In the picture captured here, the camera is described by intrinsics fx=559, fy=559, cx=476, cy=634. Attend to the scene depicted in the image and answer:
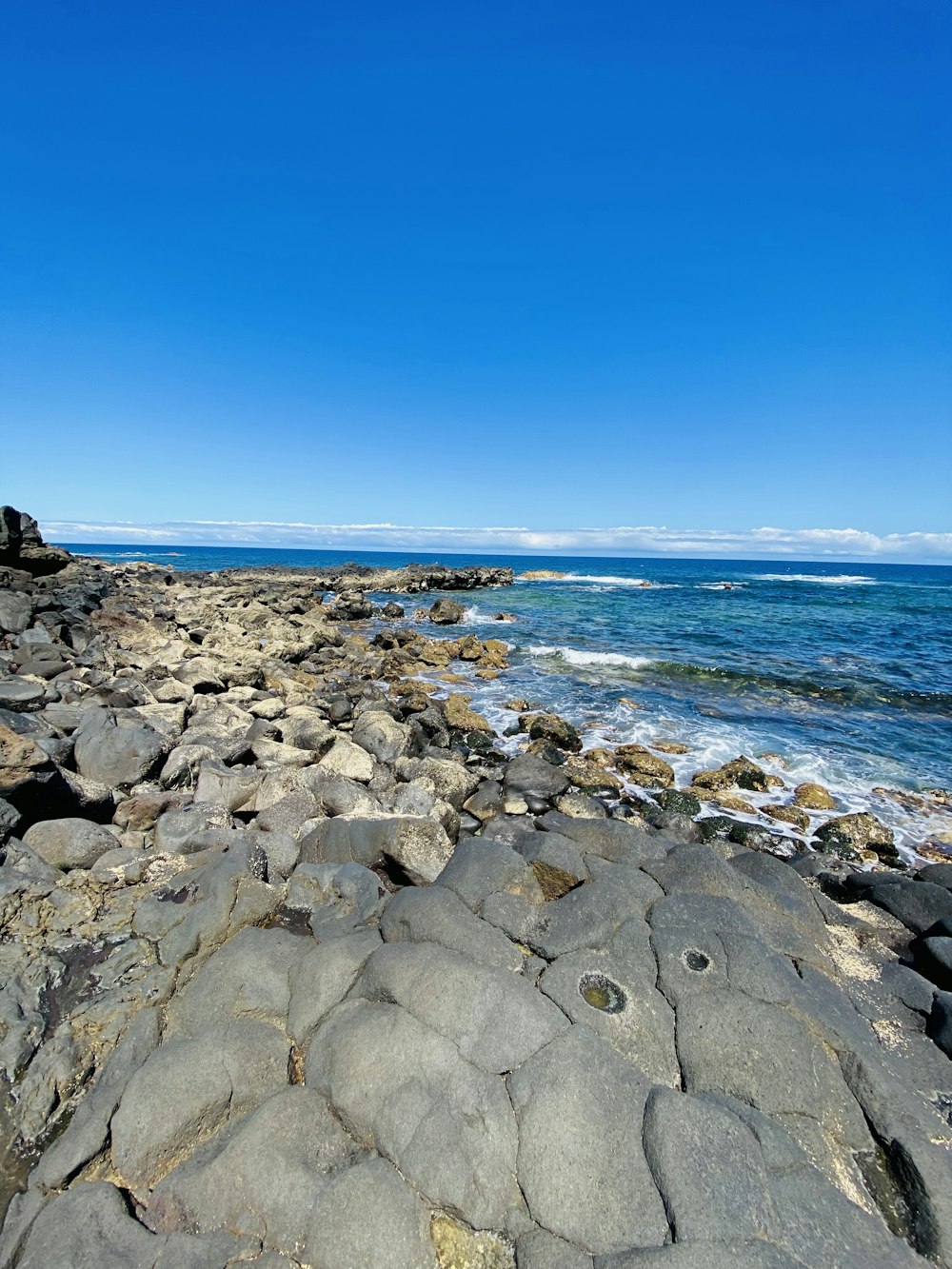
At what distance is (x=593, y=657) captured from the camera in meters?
24.6

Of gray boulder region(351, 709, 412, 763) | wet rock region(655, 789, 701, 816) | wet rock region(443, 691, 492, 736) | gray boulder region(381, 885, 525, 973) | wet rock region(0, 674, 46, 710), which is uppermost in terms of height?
wet rock region(0, 674, 46, 710)

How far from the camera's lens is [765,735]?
1506cm

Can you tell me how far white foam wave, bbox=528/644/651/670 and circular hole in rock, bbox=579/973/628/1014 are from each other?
733 inches

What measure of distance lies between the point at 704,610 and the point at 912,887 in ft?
128

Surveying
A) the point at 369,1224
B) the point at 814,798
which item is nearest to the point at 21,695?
the point at 369,1224

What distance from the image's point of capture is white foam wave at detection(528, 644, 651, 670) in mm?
23562

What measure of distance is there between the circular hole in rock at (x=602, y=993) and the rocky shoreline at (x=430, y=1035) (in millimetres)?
29

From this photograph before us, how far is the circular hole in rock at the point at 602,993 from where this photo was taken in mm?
4570

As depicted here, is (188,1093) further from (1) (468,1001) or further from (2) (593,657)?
(2) (593,657)

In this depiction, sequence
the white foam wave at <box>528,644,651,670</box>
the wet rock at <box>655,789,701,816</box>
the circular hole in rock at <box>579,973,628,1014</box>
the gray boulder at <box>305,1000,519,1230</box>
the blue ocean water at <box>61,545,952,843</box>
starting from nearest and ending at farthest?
the gray boulder at <box>305,1000,519,1230</box> → the circular hole in rock at <box>579,973,628,1014</box> → the wet rock at <box>655,789,701,816</box> → the blue ocean water at <box>61,545,952,843</box> → the white foam wave at <box>528,644,651,670</box>

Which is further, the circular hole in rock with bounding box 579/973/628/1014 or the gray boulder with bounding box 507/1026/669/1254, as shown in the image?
the circular hole in rock with bounding box 579/973/628/1014

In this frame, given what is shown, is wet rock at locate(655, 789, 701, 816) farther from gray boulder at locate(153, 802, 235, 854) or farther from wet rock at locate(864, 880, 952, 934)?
gray boulder at locate(153, 802, 235, 854)

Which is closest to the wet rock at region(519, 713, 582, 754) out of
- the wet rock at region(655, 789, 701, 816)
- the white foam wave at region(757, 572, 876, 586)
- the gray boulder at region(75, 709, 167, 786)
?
the wet rock at region(655, 789, 701, 816)

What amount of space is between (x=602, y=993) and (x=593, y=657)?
20.4 m
